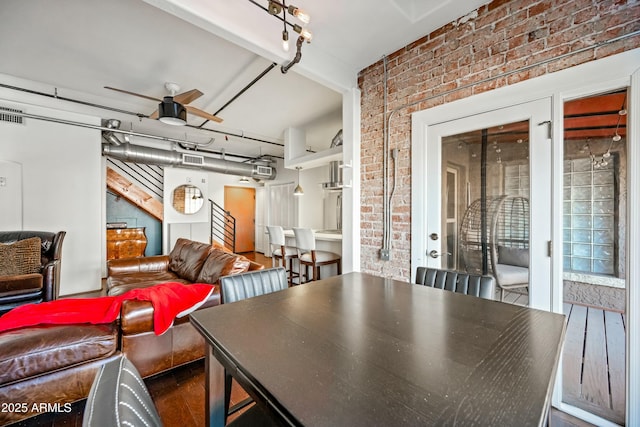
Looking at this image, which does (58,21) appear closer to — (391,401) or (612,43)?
(391,401)

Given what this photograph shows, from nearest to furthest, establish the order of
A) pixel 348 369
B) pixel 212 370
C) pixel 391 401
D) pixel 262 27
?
pixel 391 401 < pixel 348 369 < pixel 212 370 < pixel 262 27

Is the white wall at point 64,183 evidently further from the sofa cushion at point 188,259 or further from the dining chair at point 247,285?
the dining chair at point 247,285

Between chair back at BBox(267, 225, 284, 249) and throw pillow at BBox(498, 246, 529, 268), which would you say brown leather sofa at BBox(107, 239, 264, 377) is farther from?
throw pillow at BBox(498, 246, 529, 268)

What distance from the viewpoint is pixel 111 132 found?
454 centimetres

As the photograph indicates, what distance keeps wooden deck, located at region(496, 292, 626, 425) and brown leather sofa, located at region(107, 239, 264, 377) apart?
245 centimetres

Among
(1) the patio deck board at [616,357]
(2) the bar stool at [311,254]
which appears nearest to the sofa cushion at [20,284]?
(2) the bar stool at [311,254]

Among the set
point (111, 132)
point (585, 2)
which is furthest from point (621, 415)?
point (111, 132)

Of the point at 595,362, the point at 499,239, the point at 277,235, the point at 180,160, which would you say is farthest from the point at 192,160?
the point at 595,362

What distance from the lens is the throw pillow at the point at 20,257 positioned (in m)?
2.97

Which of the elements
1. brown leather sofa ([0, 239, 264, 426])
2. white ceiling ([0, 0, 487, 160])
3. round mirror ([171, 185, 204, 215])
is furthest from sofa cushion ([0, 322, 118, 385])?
round mirror ([171, 185, 204, 215])

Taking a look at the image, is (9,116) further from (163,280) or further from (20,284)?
(163,280)

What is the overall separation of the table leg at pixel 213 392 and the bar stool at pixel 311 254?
8.26ft

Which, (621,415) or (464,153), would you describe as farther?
(464,153)

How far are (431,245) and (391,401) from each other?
→ 1.93 metres
